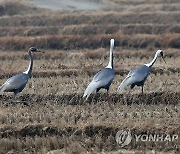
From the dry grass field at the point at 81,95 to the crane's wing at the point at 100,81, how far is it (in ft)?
1.08

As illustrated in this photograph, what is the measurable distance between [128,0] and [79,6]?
5209 mm

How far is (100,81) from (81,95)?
0.84 meters

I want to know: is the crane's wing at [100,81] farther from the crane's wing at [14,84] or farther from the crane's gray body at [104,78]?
the crane's wing at [14,84]

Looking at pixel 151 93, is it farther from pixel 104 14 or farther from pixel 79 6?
pixel 79 6

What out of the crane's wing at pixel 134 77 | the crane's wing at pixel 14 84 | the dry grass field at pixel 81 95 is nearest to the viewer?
the dry grass field at pixel 81 95

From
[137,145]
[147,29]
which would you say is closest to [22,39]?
[147,29]

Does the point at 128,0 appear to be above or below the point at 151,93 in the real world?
above

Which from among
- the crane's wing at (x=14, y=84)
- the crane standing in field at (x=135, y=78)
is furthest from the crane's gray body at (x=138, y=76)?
the crane's wing at (x=14, y=84)

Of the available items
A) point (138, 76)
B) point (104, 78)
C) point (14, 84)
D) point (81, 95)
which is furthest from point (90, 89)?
point (14, 84)

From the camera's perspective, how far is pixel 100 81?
10.6 meters

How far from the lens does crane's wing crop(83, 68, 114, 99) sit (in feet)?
34.3

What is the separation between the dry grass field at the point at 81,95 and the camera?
8.37m

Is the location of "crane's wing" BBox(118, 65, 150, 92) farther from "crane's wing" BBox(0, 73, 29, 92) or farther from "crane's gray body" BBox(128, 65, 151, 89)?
"crane's wing" BBox(0, 73, 29, 92)

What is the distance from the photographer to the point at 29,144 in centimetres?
838
